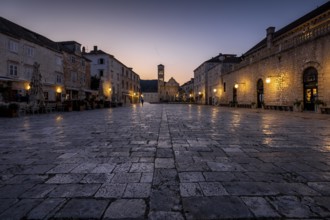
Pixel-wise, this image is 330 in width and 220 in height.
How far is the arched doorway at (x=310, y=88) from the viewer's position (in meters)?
15.9

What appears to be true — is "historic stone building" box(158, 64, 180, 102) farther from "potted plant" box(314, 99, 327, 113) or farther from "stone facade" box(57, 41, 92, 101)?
"potted plant" box(314, 99, 327, 113)

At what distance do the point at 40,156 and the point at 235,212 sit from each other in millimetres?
3798

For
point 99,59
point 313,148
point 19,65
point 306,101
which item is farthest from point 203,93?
point 313,148

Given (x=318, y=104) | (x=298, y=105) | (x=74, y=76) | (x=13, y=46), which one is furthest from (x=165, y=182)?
(x=74, y=76)

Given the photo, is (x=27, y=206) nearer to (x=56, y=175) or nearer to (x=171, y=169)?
(x=56, y=175)

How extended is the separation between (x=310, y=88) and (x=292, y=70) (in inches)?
102

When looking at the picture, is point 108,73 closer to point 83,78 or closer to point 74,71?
point 83,78

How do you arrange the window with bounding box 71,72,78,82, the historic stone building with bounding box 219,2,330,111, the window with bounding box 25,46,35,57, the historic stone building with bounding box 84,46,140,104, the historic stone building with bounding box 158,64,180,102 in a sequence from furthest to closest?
the historic stone building with bounding box 158,64,180,102 < the historic stone building with bounding box 84,46,140,104 < the window with bounding box 71,72,78,82 < the window with bounding box 25,46,35,57 < the historic stone building with bounding box 219,2,330,111

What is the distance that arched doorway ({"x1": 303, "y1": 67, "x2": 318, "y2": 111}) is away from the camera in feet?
52.2

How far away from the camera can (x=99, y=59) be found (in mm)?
38219

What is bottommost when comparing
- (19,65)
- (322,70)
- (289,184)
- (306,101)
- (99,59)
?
(289,184)

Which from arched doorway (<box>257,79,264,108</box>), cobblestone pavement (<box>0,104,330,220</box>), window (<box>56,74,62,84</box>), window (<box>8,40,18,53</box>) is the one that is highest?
window (<box>8,40,18,53</box>)

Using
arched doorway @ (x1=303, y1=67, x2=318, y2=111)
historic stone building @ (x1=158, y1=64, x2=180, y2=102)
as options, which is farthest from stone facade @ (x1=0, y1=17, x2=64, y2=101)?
historic stone building @ (x1=158, y1=64, x2=180, y2=102)

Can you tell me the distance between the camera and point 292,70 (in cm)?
1819
